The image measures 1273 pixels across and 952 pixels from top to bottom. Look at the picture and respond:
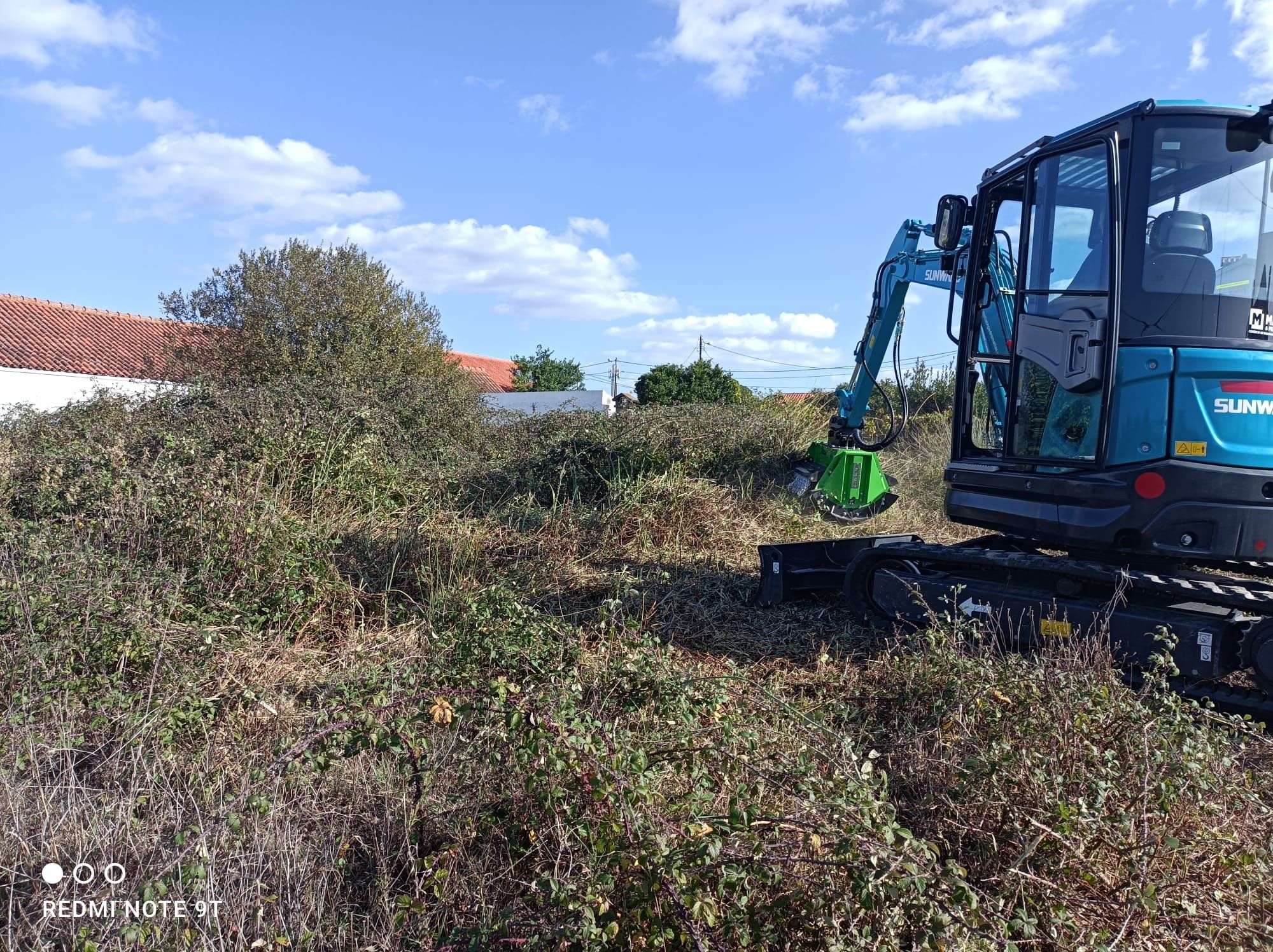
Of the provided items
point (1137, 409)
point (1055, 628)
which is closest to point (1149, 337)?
point (1137, 409)

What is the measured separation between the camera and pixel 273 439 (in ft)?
27.7

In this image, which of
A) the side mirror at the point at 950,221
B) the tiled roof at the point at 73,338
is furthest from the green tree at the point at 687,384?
the side mirror at the point at 950,221

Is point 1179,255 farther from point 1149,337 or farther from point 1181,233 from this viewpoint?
point 1149,337

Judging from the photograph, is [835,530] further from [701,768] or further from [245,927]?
[245,927]

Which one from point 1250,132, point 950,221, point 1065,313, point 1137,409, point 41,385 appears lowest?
point 1137,409

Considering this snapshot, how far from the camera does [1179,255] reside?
484 cm

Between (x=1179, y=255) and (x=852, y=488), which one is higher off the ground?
(x=1179, y=255)

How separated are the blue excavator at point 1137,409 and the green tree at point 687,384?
58.8ft

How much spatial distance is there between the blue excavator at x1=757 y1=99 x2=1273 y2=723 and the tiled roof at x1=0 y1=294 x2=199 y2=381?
2326cm

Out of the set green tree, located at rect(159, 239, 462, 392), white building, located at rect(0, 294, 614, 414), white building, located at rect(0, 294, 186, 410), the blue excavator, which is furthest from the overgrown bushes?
white building, located at rect(0, 294, 186, 410)

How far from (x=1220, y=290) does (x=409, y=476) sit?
746 centimetres

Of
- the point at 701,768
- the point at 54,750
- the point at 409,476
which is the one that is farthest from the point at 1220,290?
the point at 409,476

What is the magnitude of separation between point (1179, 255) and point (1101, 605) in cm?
194

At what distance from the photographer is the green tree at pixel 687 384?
2447 centimetres
